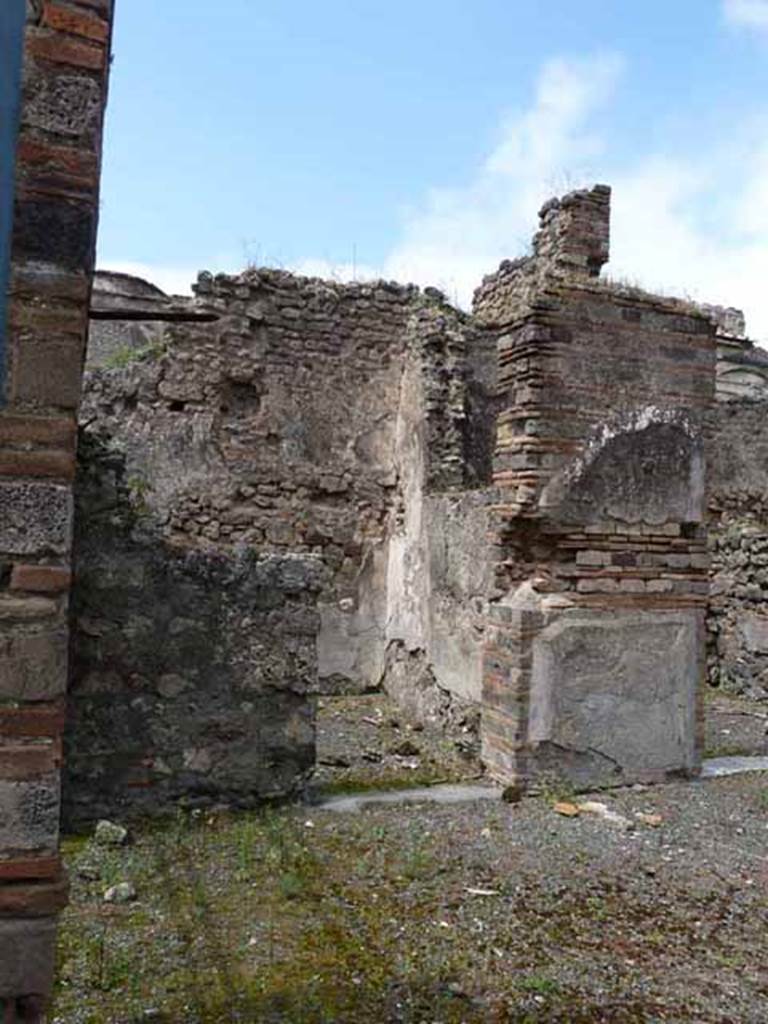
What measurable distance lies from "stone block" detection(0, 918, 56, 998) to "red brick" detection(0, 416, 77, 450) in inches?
43.0

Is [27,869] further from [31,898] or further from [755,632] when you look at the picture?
[755,632]

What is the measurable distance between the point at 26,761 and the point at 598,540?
435 centimetres

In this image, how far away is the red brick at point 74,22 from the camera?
2.22 meters

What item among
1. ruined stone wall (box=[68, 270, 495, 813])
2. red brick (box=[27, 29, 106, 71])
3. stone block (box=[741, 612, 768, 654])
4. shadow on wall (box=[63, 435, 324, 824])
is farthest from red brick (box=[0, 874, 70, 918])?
stone block (box=[741, 612, 768, 654])

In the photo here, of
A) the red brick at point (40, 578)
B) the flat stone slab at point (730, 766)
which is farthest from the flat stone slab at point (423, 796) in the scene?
the red brick at point (40, 578)

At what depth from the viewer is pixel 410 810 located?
17.4ft

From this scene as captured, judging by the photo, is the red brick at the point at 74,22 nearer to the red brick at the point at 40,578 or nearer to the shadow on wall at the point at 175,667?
the red brick at the point at 40,578

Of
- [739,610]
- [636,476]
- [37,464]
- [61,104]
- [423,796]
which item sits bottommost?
[423,796]

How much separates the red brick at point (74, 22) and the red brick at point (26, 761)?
1680 mm

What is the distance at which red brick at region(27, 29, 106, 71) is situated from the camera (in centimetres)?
221

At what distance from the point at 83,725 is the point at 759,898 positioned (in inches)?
132

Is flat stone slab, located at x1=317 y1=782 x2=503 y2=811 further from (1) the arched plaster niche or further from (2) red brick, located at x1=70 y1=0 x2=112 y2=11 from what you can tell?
(2) red brick, located at x1=70 y1=0 x2=112 y2=11

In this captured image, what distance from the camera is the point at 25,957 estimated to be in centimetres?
214

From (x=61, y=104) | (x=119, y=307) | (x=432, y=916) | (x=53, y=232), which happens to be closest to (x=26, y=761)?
(x=53, y=232)
